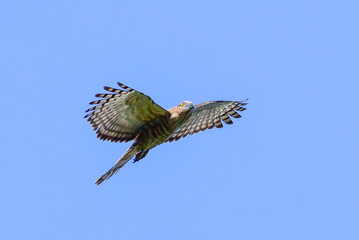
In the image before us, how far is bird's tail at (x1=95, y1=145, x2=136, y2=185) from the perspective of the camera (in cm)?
1645

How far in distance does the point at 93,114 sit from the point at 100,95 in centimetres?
63

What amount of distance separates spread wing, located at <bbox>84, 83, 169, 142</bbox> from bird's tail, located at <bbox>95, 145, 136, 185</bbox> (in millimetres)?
437

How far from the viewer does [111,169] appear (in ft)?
54.3

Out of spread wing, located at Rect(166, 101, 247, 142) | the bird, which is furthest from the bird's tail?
spread wing, located at Rect(166, 101, 247, 142)

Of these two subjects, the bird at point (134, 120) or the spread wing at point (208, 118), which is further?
the spread wing at point (208, 118)

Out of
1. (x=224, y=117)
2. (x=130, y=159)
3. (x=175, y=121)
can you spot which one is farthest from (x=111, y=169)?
(x=224, y=117)

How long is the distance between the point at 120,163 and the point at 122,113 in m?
1.02

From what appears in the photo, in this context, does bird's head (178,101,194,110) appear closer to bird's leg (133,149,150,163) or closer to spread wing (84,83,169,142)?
spread wing (84,83,169,142)

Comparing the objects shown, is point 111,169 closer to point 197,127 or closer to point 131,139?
point 131,139

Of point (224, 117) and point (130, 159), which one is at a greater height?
point (224, 117)

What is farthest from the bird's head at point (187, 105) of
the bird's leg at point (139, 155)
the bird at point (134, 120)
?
the bird's leg at point (139, 155)

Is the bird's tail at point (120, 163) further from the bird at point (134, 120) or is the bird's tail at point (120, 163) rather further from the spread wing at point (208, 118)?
the spread wing at point (208, 118)

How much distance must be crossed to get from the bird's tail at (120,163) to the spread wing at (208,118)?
1.27 m

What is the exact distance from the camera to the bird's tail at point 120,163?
648 inches
